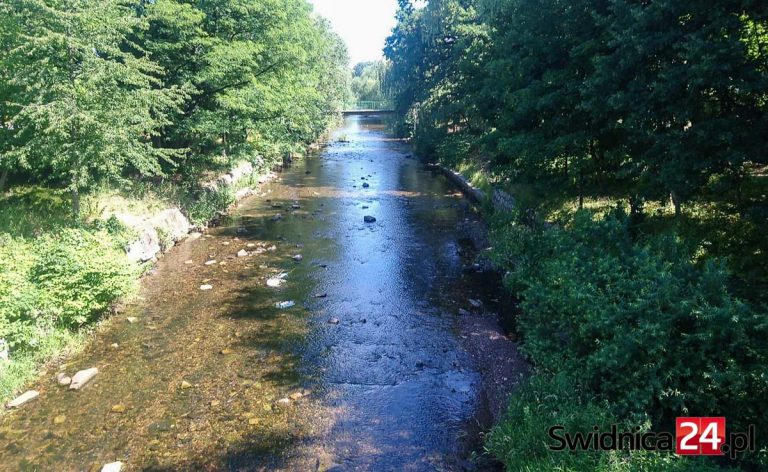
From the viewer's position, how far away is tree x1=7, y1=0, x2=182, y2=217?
10.1m

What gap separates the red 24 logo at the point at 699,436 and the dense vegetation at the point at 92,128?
898cm

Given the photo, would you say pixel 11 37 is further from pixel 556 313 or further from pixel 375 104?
pixel 375 104

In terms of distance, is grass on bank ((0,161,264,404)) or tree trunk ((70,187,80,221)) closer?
grass on bank ((0,161,264,404))

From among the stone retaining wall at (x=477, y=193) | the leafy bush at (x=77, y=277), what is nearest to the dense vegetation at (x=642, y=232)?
the stone retaining wall at (x=477, y=193)

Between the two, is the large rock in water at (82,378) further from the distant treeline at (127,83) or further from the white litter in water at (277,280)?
the distant treeline at (127,83)

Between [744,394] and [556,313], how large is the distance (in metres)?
2.82

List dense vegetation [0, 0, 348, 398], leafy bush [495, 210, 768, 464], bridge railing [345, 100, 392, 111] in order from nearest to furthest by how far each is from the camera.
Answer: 1. leafy bush [495, 210, 768, 464]
2. dense vegetation [0, 0, 348, 398]
3. bridge railing [345, 100, 392, 111]

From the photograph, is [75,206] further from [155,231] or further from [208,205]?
[208,205]

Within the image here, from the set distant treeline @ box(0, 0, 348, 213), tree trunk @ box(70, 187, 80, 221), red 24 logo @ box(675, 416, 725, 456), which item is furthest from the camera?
tree trunk @ box(70, 187, 80, 221)

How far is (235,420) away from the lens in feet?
21.6

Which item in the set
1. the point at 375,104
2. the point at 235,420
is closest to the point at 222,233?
the point at 235,420

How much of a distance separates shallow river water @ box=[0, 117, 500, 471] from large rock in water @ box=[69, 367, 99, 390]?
13 cm

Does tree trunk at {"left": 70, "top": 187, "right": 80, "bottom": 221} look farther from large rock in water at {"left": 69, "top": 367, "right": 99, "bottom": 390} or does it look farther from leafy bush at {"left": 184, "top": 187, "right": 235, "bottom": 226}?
large rock in water at {"left": 69, "top": 367, "right": 99, "bottom": 390}

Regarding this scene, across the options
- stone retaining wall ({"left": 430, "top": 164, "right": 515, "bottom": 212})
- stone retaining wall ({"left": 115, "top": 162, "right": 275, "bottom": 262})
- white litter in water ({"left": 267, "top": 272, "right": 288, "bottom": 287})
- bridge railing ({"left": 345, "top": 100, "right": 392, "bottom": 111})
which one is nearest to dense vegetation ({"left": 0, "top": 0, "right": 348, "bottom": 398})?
stone retaining wall ({"left": 115, "top": 162, "right": 275, "bottom": 262})
